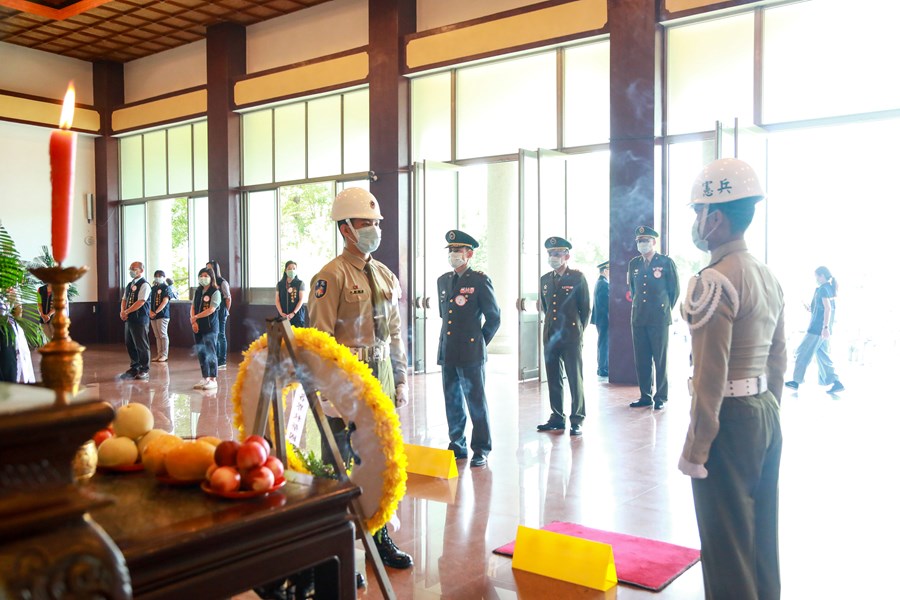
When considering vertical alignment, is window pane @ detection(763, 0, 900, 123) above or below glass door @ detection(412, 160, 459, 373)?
above

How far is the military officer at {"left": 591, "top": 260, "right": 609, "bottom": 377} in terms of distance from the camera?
10.7m

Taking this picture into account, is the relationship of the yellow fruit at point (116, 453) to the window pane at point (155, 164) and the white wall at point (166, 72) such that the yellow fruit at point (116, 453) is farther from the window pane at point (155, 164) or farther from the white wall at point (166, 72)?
the window pane at point (155, 164)

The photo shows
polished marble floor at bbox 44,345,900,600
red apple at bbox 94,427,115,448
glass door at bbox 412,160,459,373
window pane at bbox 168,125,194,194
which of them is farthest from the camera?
window pane at bbox 168,125,194,194

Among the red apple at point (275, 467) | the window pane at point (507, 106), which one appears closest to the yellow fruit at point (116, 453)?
the red apple at point (275, 467)

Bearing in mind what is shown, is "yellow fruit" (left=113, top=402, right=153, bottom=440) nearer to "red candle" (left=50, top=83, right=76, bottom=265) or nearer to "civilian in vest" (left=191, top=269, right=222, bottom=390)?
"red candle" (left=50, top=83, right=76, bottom=265)

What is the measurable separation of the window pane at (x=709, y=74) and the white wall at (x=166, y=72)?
9.44 m

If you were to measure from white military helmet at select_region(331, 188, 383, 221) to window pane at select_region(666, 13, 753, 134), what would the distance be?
20.5ft

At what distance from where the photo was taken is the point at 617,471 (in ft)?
17.9

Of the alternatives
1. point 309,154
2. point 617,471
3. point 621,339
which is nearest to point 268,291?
point 309,154

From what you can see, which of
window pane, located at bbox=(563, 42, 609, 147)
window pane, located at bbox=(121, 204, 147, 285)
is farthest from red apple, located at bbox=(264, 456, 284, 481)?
window pane, located at bbox=(121, 204, 147, 285)

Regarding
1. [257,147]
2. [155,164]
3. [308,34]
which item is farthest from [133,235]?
[308,34]

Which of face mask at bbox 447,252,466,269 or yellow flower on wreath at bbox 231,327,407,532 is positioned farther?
face mask at bbox 447,252,466,269

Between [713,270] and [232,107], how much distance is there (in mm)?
13162

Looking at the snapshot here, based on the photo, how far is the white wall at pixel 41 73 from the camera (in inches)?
603
